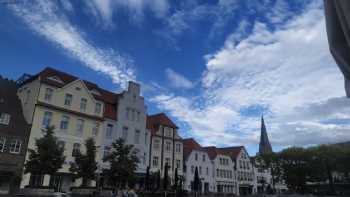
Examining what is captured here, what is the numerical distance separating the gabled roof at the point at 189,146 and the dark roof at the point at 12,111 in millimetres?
31311

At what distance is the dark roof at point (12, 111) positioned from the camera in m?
30.1

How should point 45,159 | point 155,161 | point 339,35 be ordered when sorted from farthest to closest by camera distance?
point 155,161
point 45,159
point 339,35

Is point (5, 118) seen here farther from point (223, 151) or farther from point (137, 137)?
point (223, 151)

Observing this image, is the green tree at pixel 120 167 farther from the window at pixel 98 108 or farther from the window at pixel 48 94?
the window at pixel 48 94

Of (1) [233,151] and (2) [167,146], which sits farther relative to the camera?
(1) [233,151]

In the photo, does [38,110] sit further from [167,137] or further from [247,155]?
[247,155]

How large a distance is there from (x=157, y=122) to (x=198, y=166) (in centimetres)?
1427

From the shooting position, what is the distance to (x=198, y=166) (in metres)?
56.3

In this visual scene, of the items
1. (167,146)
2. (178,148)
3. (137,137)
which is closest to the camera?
(137,137)

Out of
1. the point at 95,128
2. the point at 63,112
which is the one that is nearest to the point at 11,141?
the point at 63,112

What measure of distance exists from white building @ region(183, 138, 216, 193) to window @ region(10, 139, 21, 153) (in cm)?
3027

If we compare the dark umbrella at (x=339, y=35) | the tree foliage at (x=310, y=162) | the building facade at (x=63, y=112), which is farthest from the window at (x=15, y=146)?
the tree foliage at (x=310, y=162)

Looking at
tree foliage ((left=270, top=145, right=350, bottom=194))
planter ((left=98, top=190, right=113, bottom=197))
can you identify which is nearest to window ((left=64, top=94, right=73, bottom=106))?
planter ((left=98, top=190, right=113, bottom=197))

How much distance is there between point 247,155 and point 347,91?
74122 millimetres
